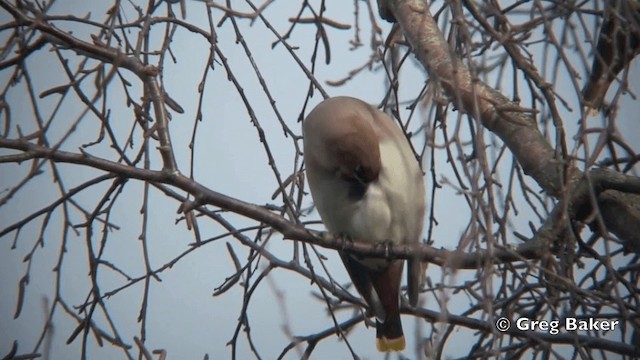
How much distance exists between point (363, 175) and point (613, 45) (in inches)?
51.9

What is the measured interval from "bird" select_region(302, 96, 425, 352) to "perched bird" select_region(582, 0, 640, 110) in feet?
2.81

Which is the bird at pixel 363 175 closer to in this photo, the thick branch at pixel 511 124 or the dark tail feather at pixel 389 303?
the dark tail feather at pixel 389 303

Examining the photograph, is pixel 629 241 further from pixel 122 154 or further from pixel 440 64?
pixel 122 154

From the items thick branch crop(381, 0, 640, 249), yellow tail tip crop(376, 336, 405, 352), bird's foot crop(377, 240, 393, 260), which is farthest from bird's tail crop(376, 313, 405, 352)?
thick branch crop(381, 0, 640, 249)

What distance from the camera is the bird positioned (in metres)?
3.58

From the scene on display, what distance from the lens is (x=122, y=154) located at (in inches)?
114

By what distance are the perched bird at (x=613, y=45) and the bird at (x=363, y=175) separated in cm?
86

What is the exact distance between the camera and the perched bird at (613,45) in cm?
246

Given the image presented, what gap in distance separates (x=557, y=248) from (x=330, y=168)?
3.79ft

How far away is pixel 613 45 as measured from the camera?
8.04 ft

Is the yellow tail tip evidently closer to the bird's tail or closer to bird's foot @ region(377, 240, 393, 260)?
the bird's tail

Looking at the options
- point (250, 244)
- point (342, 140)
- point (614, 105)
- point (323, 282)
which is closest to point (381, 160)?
point (342, 140)

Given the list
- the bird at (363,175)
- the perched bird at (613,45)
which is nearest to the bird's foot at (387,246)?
the bird at (363,175)

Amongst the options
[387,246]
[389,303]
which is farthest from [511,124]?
[389,303]
